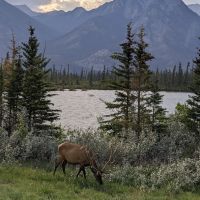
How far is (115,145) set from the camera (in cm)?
2558

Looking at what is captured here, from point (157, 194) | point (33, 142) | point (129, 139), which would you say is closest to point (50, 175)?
point (157, 194)


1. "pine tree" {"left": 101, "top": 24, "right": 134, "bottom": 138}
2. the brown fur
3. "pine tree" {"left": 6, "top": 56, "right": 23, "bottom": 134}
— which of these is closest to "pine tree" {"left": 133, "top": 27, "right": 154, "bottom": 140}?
"pine tree" {"left": 101, "top": 24, "right": 134, "bottom": 138}

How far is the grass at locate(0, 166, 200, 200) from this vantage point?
1595 centimetres

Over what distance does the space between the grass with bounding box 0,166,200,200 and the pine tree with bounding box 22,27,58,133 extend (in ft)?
37.1

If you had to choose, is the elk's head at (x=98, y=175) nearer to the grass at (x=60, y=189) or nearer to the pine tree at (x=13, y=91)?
the grass at (x=60, y=189)

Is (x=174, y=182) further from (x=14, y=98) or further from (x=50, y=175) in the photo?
(x=14, y=98)

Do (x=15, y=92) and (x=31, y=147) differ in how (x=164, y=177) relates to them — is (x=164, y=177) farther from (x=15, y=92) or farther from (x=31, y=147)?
(x=15, y=92)

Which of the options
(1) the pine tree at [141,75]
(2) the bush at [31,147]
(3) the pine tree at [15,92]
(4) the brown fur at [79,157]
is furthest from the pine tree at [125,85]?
(4) the brown fur at [79,157]

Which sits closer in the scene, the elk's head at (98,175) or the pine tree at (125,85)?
the elk's head at (98,175)

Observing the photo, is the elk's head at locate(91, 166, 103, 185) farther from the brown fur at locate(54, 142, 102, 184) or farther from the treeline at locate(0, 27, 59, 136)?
the treeline at locate(0, 27, 59, 136)

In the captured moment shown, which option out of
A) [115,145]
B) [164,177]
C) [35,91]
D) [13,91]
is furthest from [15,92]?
Answer: [164,177]

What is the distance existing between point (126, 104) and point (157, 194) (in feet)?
52.0

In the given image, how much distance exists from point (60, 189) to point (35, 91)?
15.0m

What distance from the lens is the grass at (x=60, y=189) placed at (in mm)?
15953
